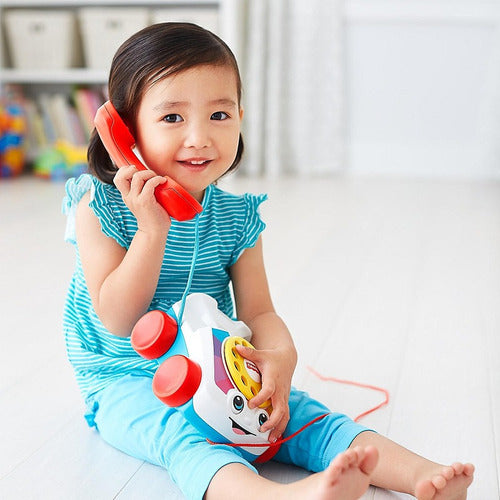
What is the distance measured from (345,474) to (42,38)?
2912 mm

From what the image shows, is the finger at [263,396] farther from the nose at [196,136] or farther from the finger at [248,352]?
the nose at [196,136]

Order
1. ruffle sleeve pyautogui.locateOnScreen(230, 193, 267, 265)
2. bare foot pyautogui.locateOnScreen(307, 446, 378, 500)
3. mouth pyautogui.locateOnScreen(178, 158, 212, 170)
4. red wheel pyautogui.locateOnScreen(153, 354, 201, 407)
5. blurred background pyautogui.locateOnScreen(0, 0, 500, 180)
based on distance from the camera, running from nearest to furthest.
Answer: bare foot pyautogui.locateOnScreen(307, 446, 378, 500) < red wheel pyautogui.locateOnScreen(153, 354, 201, 407) < mouth pyautogui.locateOnScreen(178, 158, 212, 170) < ruffle sleeve pyautogui.locateOnScreen(230, 193, 267, 265) < blurred background pyautogui.locateOnScreen(0, 0, 500, 180)

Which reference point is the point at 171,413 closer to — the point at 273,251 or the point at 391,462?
the point at 391,462

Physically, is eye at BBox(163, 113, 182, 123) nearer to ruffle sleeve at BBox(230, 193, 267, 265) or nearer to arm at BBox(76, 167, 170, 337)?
arm at BBox(76, 167, 170, 337)

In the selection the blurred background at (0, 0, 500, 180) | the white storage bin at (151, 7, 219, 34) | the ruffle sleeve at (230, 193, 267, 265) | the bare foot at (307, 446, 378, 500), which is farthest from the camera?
the blurred background at (0, 0, 500, 180)

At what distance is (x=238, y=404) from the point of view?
0.83 meters

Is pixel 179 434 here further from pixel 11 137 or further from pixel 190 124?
pixel 11 137

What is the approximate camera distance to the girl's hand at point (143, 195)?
0.85 meters

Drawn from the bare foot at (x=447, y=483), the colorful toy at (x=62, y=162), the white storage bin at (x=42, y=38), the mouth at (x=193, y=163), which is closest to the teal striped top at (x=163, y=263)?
the mouth at (x=193, y=163)

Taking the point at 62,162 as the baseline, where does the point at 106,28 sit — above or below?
above

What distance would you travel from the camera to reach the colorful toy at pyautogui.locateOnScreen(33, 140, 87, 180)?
316 cm

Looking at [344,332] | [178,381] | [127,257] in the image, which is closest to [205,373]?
[178,381]

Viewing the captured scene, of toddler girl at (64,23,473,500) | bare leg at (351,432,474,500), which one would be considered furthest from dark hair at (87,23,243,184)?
bare leg at (351,432,474,500)

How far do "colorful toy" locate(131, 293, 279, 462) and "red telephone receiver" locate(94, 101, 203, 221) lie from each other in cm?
11
